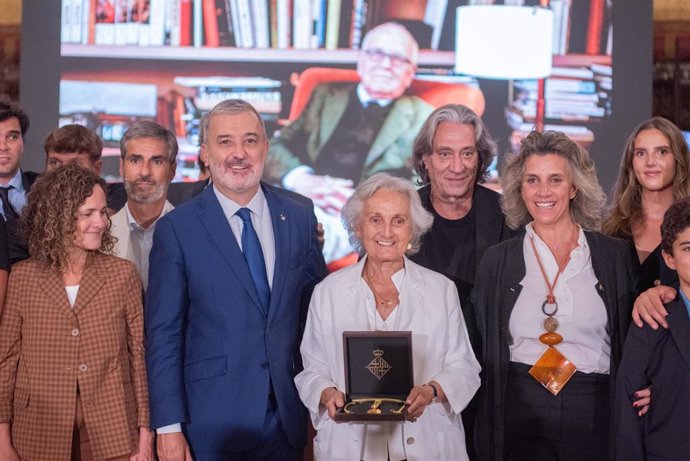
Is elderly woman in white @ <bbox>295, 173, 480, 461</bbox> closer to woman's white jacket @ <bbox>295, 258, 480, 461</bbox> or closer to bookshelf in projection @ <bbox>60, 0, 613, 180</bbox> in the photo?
woman's white jacket @ <bbox>295, 258, 480, 461</bbox>

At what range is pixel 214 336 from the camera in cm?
334

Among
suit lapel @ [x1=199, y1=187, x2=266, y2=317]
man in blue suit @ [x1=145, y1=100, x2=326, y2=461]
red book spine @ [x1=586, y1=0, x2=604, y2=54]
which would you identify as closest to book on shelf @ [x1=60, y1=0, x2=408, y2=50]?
red book spine @ [x1=586, y1=0, x2=604, y2=54]

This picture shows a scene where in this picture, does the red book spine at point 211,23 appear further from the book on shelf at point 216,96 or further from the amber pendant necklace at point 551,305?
the amber pendant necklace at point 551,305

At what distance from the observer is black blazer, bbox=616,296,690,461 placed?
3073mm

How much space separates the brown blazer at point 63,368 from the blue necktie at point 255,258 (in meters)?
0.45

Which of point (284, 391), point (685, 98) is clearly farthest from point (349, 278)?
point (685, 98)

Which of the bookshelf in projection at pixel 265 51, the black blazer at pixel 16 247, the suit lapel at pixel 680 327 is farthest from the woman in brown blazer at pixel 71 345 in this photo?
the bookshelf in projection at pixel 265 51

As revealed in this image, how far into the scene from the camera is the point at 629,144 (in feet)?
13.4

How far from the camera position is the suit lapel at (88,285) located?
3.33 meters

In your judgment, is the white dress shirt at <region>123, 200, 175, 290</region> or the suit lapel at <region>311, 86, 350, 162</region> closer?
the white dress shirt at <region>123, 200, 175, 290</region>

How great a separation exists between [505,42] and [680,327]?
382 cm

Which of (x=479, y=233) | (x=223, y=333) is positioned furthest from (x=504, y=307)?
(x=223, y=333)

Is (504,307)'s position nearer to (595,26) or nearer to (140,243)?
(140,243)

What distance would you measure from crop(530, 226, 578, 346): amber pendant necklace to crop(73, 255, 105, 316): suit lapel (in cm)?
151
